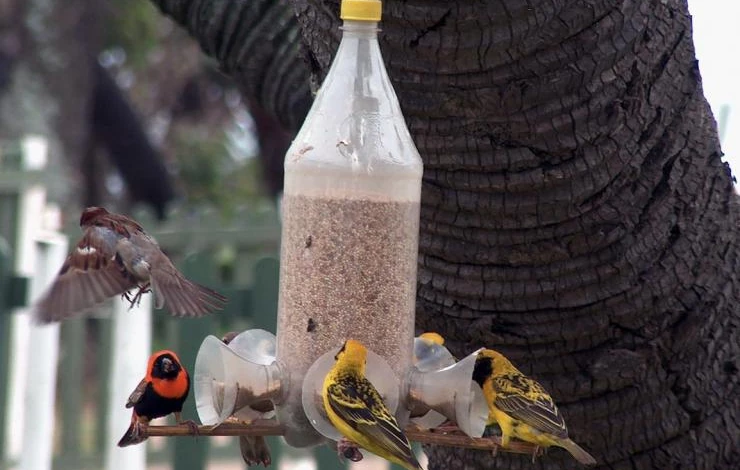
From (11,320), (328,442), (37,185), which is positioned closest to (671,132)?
(328,442)

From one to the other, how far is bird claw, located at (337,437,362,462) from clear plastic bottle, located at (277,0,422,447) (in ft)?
0.48

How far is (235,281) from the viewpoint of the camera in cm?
978

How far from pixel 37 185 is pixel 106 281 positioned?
17.6 feet

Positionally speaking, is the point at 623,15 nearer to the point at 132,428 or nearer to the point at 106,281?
the point at 132,428

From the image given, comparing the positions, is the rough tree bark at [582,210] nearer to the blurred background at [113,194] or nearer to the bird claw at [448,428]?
the bird claw at [448,428]

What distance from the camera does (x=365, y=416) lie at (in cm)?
266

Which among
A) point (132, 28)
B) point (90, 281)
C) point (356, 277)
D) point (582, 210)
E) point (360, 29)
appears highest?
point (132, 28)

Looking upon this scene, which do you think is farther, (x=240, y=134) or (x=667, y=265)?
(x=240, y=134)

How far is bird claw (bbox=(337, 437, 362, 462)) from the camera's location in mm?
2715

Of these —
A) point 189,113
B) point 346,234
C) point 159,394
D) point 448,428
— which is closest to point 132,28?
point 189,113

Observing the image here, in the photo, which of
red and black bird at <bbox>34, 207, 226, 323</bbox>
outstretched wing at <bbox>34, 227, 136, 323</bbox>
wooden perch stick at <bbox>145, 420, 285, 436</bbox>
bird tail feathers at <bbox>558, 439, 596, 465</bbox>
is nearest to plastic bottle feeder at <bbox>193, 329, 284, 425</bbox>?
wooden perch stick at <bbox>145, 420, 285, 436</bbox>

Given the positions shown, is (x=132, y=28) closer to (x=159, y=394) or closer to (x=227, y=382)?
(x=159, y=394)

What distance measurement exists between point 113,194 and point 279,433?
18798 mm

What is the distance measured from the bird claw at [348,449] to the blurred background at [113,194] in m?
3.41
